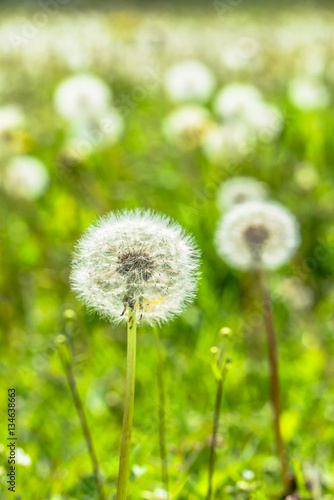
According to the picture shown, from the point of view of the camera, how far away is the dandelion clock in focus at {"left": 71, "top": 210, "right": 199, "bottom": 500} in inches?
48.1

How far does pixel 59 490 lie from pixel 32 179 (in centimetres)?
215

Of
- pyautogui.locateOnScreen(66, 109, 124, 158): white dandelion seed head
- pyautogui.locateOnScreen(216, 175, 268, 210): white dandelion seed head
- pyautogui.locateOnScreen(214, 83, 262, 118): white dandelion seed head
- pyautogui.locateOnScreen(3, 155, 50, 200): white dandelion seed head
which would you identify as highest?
pyautogui.locateOnScreen(214, 83, 262, 118): white dandelion seed head

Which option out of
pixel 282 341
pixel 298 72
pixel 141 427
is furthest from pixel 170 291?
pixel 298 72

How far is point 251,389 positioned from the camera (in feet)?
7.41

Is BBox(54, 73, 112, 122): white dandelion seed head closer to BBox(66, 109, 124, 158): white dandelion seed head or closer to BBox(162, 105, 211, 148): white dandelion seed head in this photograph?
BBox(66, 109, 124, 158): white dandelion seed head

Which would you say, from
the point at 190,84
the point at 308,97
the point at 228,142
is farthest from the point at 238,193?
the point at 190,84

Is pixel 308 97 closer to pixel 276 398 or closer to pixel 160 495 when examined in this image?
pixel 276 398

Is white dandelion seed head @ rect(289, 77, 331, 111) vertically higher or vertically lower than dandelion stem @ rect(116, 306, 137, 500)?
higher

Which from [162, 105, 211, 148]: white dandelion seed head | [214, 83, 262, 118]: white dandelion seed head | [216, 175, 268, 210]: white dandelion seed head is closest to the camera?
[216, 175, 268, 210]: white dandelion seed head

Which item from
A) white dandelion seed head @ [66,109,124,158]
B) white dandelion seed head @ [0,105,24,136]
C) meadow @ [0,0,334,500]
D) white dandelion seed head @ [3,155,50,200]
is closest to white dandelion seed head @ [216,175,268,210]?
meadow @ [0,0,334,500]

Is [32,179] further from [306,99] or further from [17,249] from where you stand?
[306,99]

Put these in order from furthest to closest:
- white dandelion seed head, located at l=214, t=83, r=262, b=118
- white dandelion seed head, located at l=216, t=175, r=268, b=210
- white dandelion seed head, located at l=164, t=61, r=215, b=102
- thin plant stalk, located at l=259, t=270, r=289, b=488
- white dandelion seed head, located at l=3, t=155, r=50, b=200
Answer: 1. white dandelion seed head, located at l=164, t=61, r=215, b=102
2. white dandelion seed head, located at l=214, t=83, r=262, b=118
3. white dandelion seed head, located at l=3, t=155, r=50, b=200
4. white dandelion seed head, located at l=216, t=175, r=268, b=210
5. thin plant stalk, located at l=259, t=270, r=289, b=488

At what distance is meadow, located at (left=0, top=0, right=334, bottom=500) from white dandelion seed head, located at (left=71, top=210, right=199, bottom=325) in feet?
0.23

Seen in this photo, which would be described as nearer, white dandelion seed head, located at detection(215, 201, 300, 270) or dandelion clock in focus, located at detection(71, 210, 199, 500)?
dandelion clock in focus, located at detection(71, 210, 199, 500)
